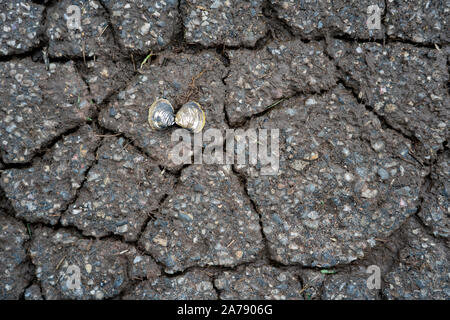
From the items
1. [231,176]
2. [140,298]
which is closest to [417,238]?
[231,176]

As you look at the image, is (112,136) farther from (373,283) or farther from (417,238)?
(417,238)

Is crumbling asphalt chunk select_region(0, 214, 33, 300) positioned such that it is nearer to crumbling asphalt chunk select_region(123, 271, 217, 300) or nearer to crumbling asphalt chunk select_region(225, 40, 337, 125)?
crumbling asphalt chunk select_region(123, 271, 217, 300)

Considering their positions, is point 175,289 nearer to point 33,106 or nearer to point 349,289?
point 349,289

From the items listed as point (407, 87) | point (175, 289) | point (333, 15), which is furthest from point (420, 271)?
point (333, 15)

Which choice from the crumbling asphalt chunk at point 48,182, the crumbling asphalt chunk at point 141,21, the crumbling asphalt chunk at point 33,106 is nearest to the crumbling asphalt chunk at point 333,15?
the crumbling asphalt chunk at point 141,21

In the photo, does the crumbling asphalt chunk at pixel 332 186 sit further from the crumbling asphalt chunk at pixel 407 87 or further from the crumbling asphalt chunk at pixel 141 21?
the crumbling asphalt chunk at pixel 141 21

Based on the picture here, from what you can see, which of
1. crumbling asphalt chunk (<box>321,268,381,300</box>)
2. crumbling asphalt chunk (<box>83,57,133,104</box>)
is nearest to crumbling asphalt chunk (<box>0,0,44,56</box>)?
crumbling asphalt chunk (<box>83,57,133,104</box>)
